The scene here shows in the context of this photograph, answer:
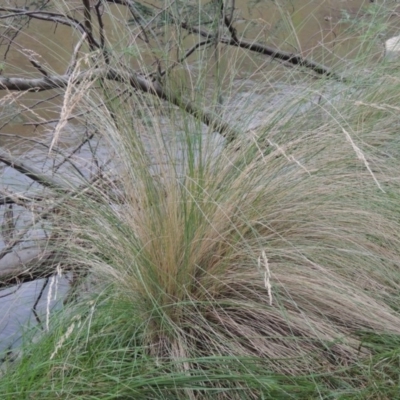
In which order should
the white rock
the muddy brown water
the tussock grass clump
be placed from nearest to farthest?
the tussock grass clump
the muddy brown water
the white rock

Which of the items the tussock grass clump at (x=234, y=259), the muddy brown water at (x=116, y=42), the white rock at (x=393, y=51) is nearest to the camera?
the tussock grass clump at (x=234, y=259)

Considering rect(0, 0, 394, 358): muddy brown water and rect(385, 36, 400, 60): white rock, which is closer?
rect(0, 0, 394, 358): muddy brown water

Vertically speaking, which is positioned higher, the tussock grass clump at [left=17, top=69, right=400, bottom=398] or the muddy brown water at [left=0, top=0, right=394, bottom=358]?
the muddy brown water at [left=0, top=0, right=394, bottom=358]

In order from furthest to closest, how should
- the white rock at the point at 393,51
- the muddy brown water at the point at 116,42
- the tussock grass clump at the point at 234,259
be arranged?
the white rock at the point at 393,51, the muddy brown water at the point at 116,42, the tussock grass clump at the point at 234,259

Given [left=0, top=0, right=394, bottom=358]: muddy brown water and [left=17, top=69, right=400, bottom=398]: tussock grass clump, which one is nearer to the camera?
[left=17, top=69, right=400, bottom=398]: tussock grass clump

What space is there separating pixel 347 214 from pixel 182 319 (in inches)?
19.5

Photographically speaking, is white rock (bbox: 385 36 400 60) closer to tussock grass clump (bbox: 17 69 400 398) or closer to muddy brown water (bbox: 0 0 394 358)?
muddy brown water (bbox: 0 0 394 358)

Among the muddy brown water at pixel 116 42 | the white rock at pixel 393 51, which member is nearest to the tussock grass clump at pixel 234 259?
the muddy brown water at pixel 116 42

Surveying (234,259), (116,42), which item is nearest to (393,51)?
(116,42)

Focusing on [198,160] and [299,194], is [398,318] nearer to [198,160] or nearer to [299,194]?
[299,194]

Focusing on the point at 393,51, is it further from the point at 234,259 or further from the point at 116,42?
the point at 234,259

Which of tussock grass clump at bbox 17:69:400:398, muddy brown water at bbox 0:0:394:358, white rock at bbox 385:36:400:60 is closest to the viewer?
tussock grass clump at bbox 17:69:400:398

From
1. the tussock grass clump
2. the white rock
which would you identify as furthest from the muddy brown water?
the tussock grass clump

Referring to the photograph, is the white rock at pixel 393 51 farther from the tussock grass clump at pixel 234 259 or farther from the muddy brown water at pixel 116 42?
the tussock grass clump at pixel 234 259
